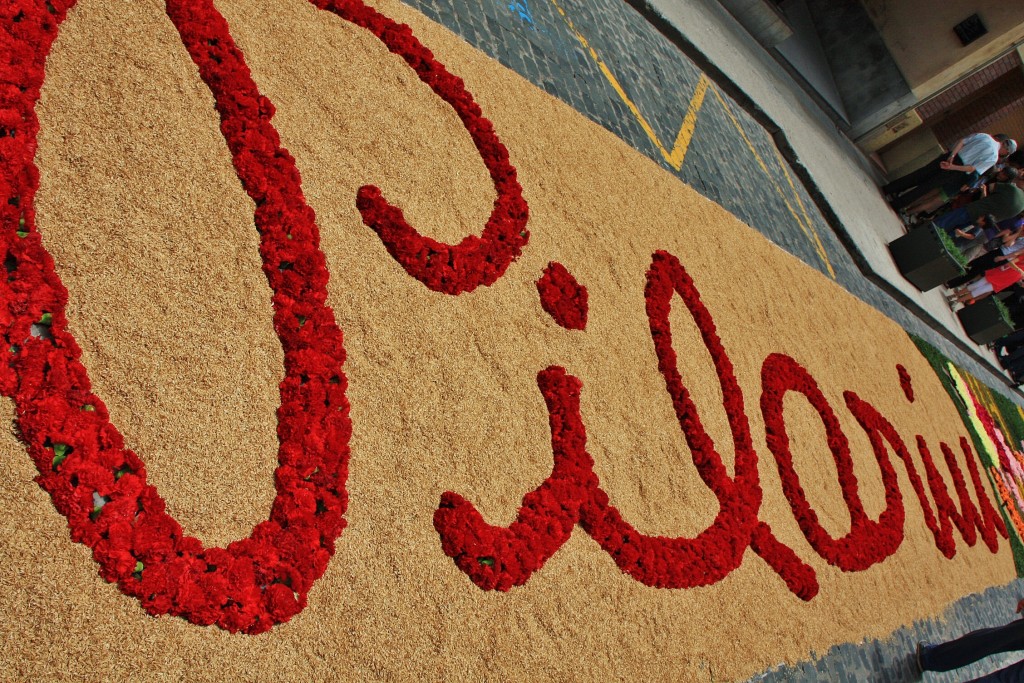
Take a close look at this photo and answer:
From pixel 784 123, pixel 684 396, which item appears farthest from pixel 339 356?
pixel 784 123

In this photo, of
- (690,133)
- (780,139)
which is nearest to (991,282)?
(780,139)

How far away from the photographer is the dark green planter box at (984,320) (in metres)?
12.5

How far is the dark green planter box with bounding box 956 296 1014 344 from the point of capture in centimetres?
1253

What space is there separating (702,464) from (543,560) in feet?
4.56

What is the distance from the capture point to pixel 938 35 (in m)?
13.6

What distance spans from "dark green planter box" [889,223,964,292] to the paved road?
0.72ft

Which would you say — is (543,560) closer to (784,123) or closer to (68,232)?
(68,232)

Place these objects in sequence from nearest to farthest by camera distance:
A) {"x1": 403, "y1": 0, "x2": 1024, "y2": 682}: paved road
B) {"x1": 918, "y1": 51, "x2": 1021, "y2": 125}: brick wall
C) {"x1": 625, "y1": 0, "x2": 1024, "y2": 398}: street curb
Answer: {"x1": 403, "y1": 0, "x2": 1024, "y2": 682}: paved road < {"x1": 625, "y1": 0, "x2": 1024, "y2": 398}: street curb < {"x1": 918, "y1": 51, "x2": 1021, "y2": 125}: brick wall

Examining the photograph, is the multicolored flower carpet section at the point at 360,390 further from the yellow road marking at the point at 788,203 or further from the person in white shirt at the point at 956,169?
the person in white shirt at the point at 956,169

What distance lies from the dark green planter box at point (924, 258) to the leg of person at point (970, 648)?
6919mm

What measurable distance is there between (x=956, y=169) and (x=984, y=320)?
10.9ft

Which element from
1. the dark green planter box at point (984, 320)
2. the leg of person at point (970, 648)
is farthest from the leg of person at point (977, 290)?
the leg of person at point (970, 648)

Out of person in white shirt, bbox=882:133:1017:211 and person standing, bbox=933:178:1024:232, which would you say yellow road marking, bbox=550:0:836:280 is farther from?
person standing, bbox=933:178:1024:232

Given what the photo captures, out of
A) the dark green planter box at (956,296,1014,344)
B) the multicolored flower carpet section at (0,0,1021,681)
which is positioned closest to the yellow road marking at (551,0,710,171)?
the multicolored flower carpet section at (0,0,1021,681)
